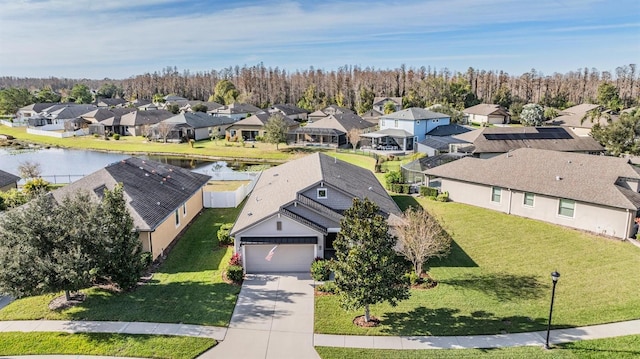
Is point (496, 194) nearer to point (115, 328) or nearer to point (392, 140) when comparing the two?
point (115, 328)

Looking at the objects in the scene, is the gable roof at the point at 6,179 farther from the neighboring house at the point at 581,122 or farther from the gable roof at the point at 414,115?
the neighboring house at the point at 581,122

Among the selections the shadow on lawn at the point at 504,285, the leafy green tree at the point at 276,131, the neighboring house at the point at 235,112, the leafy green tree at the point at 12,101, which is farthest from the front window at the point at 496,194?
the leafy green tree at the point at 12,101

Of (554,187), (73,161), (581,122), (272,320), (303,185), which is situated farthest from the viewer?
(581,122)

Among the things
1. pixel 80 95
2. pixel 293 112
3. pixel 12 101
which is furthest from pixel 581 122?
pixel 80 95

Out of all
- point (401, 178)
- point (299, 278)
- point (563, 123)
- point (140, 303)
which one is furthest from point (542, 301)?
point (563, 123)

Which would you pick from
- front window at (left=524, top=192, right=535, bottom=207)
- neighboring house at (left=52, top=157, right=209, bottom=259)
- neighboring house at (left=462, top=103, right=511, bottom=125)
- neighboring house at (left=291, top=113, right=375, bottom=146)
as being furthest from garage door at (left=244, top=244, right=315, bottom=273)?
neighboring house at (left=462, top=103, right=511, bottom=125)

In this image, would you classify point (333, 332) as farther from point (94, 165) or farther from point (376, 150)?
point (94, 165)

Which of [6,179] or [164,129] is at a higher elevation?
[164,129]
